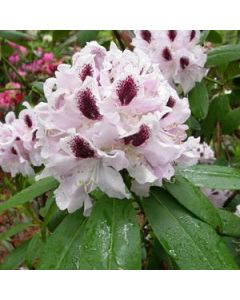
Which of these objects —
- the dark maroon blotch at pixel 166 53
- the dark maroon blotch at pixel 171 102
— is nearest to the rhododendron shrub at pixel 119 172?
the dark maroon blotch at pixel 171 102

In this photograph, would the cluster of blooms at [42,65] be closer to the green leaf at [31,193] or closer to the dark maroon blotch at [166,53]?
the dark maroon blotch at [166,53]

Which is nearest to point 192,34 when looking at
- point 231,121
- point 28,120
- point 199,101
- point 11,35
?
point 199,101

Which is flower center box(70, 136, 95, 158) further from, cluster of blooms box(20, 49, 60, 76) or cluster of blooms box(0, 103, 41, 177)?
cluster of blooms box(20, 49, 60, 76)

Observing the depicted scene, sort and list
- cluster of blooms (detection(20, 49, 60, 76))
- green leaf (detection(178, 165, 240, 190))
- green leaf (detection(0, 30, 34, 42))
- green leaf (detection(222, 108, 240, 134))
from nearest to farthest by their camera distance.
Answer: green leaf (detection(178, 165, 240, 190)) → green leaf (detection(222, 108, 240, 134)) → green leaf (detection(0, 30, 34, 42)) → cluster of blooms (detection(20, 49, 60, 76))

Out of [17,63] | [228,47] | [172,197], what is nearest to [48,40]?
[17,63]

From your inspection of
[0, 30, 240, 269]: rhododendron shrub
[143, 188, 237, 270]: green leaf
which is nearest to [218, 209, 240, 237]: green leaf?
[0, 30, 240, 269]: rhododendron shrub

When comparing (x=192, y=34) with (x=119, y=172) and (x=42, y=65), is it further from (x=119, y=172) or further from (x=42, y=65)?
(x=42, y=65)

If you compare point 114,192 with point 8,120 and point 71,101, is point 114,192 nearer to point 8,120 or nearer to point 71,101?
point 71,101
